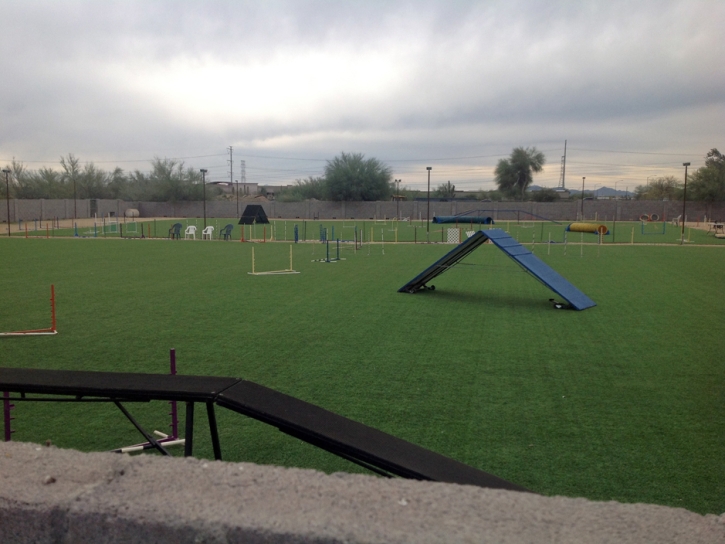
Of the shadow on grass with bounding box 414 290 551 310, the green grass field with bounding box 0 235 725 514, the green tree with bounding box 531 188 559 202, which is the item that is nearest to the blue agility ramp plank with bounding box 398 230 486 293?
the shadow on grass with bounding box 414 290 551 310

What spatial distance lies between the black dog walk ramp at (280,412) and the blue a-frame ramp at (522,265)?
422 inches

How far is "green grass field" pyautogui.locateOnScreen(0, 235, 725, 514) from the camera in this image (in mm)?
5531

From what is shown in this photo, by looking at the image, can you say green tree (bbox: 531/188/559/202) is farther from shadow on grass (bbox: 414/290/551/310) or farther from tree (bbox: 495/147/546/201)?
shadow on grass (bbox: 414/290/551/310)

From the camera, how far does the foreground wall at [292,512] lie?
1.89 meters

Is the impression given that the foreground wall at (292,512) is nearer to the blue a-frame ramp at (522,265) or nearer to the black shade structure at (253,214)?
the blue a-frame ramp at (522,265)

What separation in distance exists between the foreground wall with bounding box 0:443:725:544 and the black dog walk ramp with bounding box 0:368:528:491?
0.46m

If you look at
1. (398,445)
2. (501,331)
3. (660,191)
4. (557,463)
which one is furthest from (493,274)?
(660,191)

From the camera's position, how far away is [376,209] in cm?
7075

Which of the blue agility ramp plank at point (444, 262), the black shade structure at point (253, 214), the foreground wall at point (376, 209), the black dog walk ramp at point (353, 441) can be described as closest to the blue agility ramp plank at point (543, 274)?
the blue agility ramp plank at point (444, 262)

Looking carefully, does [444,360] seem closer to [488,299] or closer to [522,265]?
[522,265]

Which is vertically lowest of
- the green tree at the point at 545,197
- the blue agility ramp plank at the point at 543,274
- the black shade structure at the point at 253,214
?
the blue agility ramp plank at the point at 543,274

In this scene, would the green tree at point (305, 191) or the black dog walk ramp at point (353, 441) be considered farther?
the green tree at point (305, 191)

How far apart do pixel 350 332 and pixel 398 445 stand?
7838 mm

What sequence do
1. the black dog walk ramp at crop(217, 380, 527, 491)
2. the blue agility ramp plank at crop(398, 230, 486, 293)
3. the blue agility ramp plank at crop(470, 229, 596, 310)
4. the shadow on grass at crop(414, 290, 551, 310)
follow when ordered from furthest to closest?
the blue agility ramp plank at crop(398, 230, 486, 293)
the shadow on grass at crop(414, 290, 551, 310)
the blue agility ramp plank at crop(470, 229, 596, 310)
the black dog walk ramp at crop(217, 380, 527, 491)
